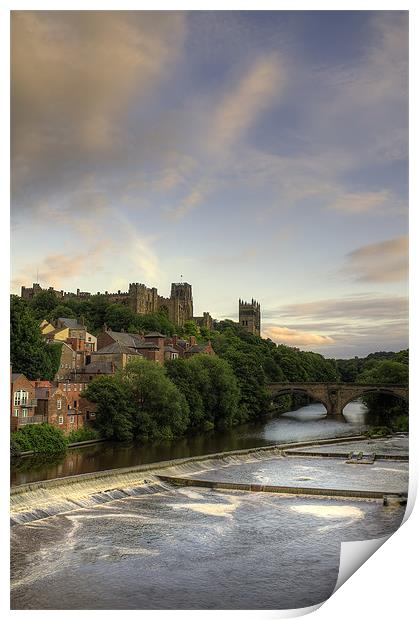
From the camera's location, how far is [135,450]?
13.3 metres

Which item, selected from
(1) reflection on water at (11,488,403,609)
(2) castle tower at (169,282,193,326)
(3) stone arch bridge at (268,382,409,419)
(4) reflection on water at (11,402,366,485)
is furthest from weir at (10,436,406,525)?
(3) stone arch bridge at (268,382,409,419)

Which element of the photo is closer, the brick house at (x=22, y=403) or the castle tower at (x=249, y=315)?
the brick house at (x=22, y=403)

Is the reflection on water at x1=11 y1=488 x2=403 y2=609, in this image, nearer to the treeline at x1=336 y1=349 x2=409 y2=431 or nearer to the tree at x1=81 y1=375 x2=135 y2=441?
the tree at x1=81 y1=375 x2=135 y2=441

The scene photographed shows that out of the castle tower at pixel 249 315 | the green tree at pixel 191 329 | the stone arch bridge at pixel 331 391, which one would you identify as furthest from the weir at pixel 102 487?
the green tree at pixel 191 329

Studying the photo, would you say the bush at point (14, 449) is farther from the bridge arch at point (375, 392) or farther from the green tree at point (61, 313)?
the bridge arch at point (375, 392)

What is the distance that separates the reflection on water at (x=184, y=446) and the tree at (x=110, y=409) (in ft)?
0.93

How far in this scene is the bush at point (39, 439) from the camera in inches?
462

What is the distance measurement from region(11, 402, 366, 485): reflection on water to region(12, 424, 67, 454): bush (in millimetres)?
255

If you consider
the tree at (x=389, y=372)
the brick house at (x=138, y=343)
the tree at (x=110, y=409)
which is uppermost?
the brick house at (x=138, y=343)

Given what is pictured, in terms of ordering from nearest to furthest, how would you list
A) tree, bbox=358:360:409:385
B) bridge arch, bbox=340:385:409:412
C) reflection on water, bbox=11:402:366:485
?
reflection on water, bbox=11:402:366:485 < tree, bbox=358:360:409:385 < bridge arch, bbox=340:385:409:412

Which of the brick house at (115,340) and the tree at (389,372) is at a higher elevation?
the brick house at (115,340)

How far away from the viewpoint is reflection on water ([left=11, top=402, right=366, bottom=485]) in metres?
11.0

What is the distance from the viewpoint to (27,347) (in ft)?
41.4
